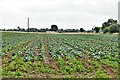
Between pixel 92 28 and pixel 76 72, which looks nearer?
pixel 76 72

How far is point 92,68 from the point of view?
13.1 m

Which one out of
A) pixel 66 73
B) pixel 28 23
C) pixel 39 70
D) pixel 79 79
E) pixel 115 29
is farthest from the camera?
pixel 28 23

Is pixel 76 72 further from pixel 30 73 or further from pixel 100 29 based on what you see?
pixel 100 29

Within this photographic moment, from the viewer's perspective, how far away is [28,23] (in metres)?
100

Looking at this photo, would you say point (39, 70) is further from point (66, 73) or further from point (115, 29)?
point (115, 29)

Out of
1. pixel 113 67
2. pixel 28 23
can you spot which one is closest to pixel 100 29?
pixel 28 23

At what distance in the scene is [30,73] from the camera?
1172 centimetres

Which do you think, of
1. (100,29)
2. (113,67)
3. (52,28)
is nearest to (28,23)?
(52,28)

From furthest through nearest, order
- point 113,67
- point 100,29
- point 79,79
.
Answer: point 100,29 → point 113,67 → point 79,79

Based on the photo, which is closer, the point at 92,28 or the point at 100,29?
the point at 100,29

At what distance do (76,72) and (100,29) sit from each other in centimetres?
10192

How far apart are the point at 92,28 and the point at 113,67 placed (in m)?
114

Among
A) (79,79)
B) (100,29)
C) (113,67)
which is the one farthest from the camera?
(100,29)

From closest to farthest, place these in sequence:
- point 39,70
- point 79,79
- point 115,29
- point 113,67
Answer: point 79,79
point 39,70
point 113,67
point 115,29
